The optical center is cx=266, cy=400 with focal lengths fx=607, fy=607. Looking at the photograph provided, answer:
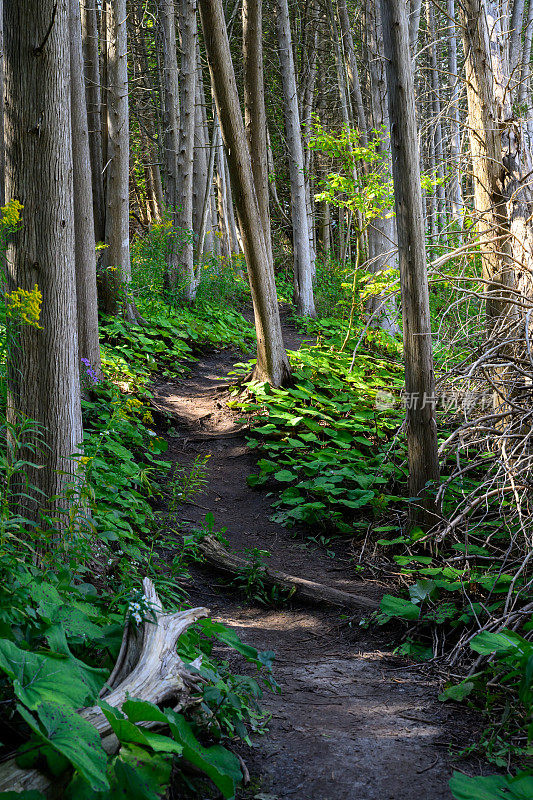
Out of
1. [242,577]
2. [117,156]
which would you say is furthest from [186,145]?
[242,577]

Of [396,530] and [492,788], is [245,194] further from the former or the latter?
[492,788]

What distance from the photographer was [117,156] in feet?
30.3

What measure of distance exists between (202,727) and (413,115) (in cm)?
377

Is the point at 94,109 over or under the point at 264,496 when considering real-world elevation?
over

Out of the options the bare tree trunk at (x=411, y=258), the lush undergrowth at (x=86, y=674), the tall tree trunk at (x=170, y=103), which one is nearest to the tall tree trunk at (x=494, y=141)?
the bare tree trunk at (x=411, y=258)

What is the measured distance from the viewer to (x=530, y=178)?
4391 millimetres

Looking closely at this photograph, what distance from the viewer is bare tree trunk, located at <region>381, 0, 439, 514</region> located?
3988 millimetres

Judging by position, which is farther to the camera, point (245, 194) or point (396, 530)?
point (245, 194)

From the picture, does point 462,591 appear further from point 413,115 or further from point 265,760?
point 413,115

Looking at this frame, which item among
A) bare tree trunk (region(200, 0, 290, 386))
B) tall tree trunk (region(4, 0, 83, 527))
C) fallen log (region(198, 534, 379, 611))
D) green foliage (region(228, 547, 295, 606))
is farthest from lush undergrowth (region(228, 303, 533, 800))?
tall tree trunk (region(4, 0, 83, 527))

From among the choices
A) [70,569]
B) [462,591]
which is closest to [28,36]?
[70,569]

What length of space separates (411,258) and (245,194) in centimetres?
348

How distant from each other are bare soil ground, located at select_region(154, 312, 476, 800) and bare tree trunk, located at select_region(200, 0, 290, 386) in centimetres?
230

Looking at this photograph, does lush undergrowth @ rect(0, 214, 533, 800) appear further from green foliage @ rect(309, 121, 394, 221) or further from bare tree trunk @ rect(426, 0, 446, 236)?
green foliage @ rect(309, 121, 394, 221)
